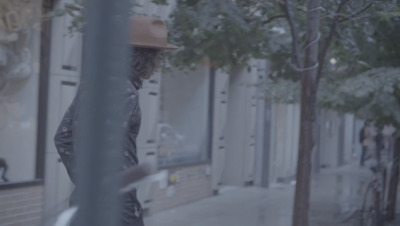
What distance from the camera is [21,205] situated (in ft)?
23.6

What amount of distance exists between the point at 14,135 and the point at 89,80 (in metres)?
5.92

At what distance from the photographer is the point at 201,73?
12.2 m

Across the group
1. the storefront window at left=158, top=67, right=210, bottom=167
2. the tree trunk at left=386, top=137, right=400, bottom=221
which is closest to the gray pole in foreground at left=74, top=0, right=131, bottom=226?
the storefront window at left=158, top=67, right=210, bottom=167

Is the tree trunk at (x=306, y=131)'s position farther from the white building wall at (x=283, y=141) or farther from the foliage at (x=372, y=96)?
the white building wall at (x=283, y=141)

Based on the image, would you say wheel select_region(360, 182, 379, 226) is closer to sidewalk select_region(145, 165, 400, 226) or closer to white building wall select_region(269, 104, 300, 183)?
sidewalk select_region(145, 165, 400, 226)

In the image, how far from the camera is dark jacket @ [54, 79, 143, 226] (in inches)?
120

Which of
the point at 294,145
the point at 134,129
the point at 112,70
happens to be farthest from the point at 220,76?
the point at 112,70

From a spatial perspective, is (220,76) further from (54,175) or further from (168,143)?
(54,175)

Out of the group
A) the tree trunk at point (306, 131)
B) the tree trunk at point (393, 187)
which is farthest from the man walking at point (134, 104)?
the tree trunk at point (393, 187)

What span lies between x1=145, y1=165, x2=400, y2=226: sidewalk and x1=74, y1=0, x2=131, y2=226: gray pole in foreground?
786cm

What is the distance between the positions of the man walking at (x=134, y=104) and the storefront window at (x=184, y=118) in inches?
290

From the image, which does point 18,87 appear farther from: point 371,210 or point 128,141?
point 371,210

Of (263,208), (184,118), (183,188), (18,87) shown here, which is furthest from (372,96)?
(18,87)

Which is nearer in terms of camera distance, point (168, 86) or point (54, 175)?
point (54, 175)
